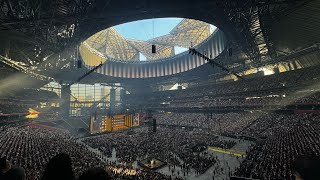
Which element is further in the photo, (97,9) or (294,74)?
(294,74)

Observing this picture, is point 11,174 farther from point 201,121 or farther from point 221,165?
point 201,121

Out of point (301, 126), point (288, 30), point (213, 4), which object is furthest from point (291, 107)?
point (213, 4)

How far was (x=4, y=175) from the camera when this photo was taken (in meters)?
3.13

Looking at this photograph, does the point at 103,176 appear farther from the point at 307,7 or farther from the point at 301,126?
the point at 301,126

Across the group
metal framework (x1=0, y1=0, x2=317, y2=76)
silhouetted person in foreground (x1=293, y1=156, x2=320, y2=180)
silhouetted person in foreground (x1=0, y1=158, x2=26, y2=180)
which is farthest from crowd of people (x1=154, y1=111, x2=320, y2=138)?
silhouetted person in foreground (x1=0, y1=158, x2=26, y2=180)

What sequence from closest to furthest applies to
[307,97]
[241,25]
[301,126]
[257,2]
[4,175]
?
[4,175], [257,2], [241,25], [301,126], [307,97]

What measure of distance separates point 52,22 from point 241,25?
887 inches

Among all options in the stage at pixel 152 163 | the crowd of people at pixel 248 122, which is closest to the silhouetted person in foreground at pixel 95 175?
the stage at pixel 152 163

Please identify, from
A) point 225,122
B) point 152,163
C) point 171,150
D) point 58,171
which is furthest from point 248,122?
point 58,171

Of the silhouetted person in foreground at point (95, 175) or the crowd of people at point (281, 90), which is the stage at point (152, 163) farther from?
the crowd of people at point (281, 90)

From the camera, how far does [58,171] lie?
265 centimetres

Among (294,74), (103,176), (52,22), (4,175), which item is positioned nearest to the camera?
(103,176)

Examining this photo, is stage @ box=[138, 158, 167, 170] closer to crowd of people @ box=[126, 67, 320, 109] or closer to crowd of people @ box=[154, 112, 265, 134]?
crowd of people @ box=[154, 112, 265, 134]

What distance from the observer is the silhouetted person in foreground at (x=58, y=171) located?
104 inches
